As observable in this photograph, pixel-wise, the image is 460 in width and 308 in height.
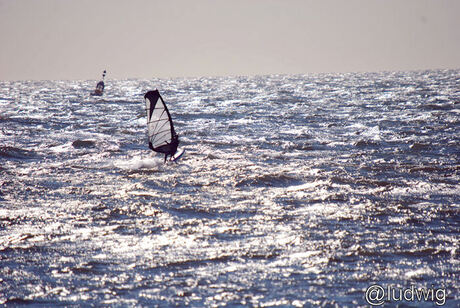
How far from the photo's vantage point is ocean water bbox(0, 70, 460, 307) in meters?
7.30

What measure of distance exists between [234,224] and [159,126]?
10.2 meters

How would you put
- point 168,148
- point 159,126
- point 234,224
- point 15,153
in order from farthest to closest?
point 15,153 < point 159,126 < point 168,148 < point 234,224

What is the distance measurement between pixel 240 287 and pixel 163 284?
43.0 inches

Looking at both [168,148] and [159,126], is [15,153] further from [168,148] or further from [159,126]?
[168,148]

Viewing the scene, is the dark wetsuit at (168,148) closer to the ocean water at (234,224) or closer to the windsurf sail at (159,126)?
the windsurf sail at (159,126)

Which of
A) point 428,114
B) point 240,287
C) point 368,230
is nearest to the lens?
point 240,287

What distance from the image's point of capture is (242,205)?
1217cm

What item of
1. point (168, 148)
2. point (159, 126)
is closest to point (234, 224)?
point (168, 148)

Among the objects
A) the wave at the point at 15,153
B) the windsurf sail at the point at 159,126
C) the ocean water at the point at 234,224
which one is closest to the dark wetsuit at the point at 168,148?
the windsurf sail at the point at 159,126

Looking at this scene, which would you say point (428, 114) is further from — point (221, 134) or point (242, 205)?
point (242, 205)

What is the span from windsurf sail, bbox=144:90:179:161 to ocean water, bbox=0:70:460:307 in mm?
654

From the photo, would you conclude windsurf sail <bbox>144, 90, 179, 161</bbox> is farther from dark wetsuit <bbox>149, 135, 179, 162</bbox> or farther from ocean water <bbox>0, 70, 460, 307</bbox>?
ocean water <bbox>0, 70, 460, 307</bbox>

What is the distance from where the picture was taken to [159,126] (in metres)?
20.0

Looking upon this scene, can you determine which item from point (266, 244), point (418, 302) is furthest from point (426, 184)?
point (418, 302)
